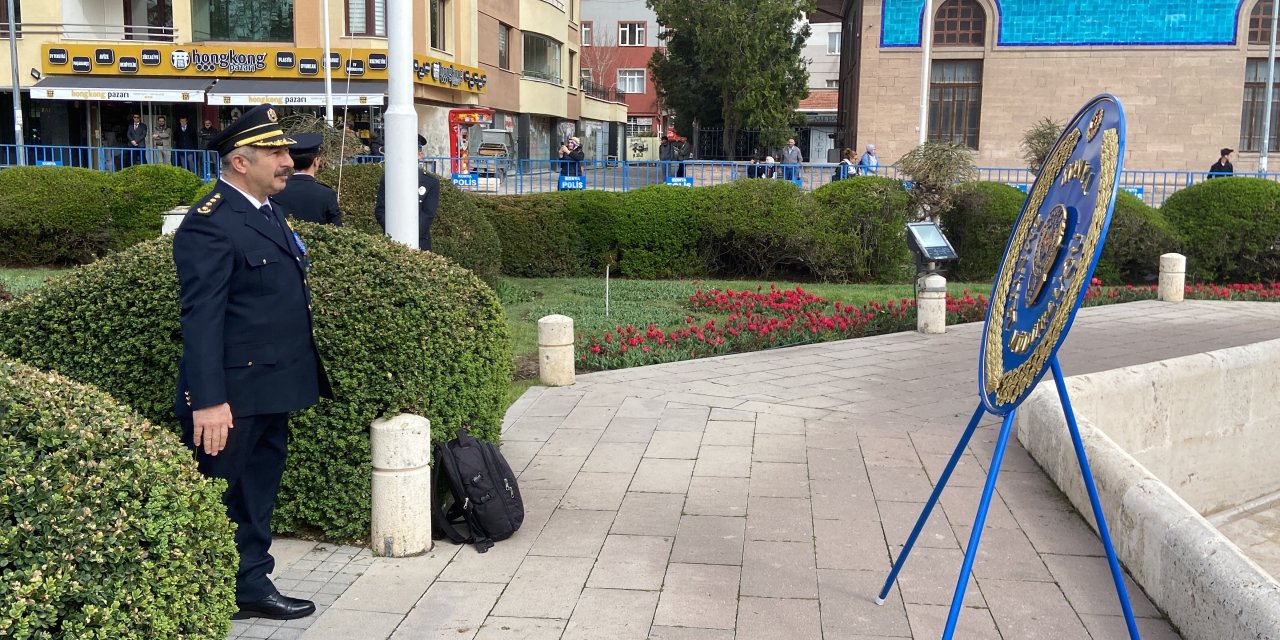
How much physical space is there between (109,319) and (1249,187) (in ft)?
54.4

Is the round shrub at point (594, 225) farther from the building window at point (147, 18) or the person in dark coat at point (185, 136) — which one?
the building window at point (147, 18)

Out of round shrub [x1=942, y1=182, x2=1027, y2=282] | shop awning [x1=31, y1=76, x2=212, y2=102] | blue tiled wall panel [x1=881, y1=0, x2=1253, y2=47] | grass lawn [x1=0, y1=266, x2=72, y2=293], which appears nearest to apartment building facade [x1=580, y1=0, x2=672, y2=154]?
shop awning [x1=31, y1=76, x2=212, y2=102]

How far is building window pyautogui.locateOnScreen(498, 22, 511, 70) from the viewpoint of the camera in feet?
133

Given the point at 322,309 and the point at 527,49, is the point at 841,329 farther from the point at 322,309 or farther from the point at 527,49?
the point at 527,49

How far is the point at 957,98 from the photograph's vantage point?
94.7 feet

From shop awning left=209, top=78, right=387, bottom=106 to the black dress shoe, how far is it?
27000 millimetres

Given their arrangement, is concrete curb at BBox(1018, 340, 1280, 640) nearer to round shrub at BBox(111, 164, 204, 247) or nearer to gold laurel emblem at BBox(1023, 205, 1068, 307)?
gold laurel emblem at BBox(1023, 205, 1068, 307)

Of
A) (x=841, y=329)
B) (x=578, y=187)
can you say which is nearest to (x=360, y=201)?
(x=841, y=329)

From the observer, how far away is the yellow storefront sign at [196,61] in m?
31.3

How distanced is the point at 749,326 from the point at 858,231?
570cm

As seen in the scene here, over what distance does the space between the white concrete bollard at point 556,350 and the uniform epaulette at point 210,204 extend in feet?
15.6

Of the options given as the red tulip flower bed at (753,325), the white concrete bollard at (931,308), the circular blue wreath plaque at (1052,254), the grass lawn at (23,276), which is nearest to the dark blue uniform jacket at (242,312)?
the circular blue wreath plaque at (1052,254)

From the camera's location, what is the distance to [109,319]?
4703mm

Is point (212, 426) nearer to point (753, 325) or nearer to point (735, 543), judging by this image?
point (735, 543)
